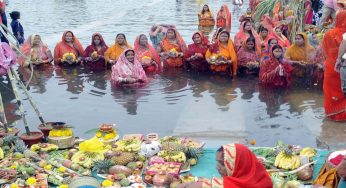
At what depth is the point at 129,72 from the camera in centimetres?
952

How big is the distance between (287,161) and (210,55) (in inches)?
203

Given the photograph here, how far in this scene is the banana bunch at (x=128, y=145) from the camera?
582 centimetres

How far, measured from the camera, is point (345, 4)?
8.09 metres

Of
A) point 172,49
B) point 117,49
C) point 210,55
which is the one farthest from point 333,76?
point 117,49

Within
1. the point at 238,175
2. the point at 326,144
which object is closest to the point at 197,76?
the point at 326,144

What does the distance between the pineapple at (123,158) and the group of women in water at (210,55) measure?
3895 mm

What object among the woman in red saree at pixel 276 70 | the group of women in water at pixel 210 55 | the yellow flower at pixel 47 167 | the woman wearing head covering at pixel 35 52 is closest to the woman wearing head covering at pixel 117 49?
the group of women in water at pixel 210 55

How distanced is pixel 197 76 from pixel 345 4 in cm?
341

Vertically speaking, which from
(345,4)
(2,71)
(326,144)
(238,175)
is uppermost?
(345,4)

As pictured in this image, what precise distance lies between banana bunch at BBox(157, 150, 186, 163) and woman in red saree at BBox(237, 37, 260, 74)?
193 inches

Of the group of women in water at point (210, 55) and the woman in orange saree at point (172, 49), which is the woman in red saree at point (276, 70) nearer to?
the group of women in water at point (210, 55)

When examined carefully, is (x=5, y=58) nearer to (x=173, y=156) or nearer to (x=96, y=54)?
(x=173, y=156)

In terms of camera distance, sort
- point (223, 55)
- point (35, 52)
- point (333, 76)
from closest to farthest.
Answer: point (333, 76)
point (223, 55)
point (35, 52)

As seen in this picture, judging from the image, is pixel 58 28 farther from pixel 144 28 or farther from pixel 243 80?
pixel 243 80
